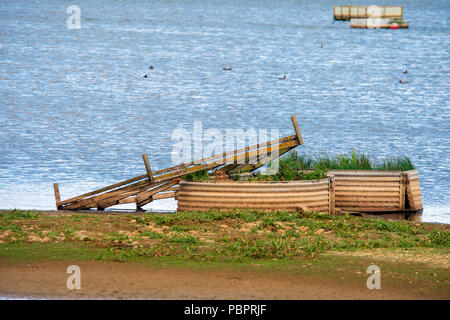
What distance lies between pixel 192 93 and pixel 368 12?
88.9 metres

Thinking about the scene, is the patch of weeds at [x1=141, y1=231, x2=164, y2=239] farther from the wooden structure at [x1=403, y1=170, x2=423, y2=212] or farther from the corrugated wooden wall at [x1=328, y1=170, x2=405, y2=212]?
the wooden structure at [x1=403, y1=170, x2=423, y2=212]

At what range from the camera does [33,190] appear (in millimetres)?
24391

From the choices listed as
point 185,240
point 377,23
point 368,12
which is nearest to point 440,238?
point 185,240

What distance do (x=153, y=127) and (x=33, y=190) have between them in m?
21.5

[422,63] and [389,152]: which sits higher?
[422,63]

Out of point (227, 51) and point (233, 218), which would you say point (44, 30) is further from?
point (233, 218)

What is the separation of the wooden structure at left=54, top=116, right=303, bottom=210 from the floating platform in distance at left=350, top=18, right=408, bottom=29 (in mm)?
126940

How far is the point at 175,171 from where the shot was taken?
18.5 m

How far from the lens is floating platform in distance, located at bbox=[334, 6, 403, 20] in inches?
5743

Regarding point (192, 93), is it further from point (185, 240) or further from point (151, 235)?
point (185, 240)

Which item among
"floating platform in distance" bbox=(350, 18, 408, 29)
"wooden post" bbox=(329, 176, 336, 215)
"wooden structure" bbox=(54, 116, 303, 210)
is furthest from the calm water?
"wooden post" bbox=(329, 176, 336, 215)

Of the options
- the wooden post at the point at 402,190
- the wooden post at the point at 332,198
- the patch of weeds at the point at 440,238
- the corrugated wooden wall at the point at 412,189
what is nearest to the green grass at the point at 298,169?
the wooden post at the point at 332,198

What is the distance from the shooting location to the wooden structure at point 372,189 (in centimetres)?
1978
